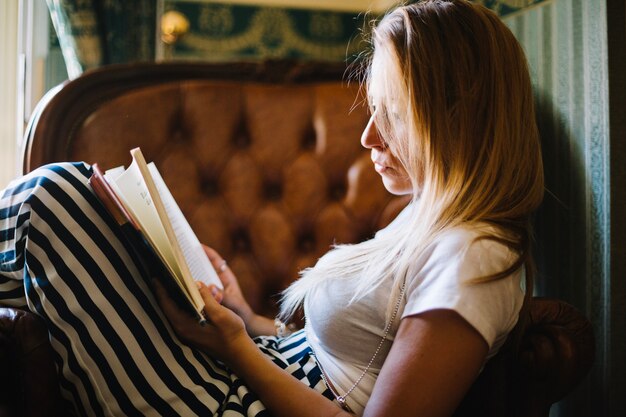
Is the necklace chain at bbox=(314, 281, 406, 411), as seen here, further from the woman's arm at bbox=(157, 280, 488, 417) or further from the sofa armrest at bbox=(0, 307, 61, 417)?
the sofa armrest at bbox=(0, 307, 61, 417)

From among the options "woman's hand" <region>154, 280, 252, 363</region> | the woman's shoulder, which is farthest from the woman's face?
"woman's hand" <region>154, 280, 252, 363</region>

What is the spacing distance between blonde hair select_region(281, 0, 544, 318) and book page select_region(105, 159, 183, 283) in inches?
8.2

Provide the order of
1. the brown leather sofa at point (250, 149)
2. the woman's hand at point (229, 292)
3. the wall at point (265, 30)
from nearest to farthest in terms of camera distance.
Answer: the woman's hand at point (229, 292), the brown leather sofa at point (250, 149), the wall at point (265, 30)

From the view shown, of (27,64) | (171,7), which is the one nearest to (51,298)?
(27,64)

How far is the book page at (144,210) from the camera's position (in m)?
0.59

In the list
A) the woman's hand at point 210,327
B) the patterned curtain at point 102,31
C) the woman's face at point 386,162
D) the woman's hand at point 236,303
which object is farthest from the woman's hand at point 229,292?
the patterned curtain at point 102,31

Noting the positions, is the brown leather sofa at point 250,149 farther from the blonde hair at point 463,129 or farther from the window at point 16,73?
the blonde hair at point 463,129

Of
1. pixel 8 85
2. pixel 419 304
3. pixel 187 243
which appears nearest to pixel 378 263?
pixel 419 304

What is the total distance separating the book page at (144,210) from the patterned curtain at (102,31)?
75 cm

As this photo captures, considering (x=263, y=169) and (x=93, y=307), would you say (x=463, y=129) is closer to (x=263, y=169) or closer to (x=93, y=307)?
(x=93, y=307)

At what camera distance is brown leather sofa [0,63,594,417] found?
1.10 m

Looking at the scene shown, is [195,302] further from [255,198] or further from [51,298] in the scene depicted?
[255,198]

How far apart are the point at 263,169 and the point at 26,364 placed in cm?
64

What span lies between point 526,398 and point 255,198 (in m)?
0.63
